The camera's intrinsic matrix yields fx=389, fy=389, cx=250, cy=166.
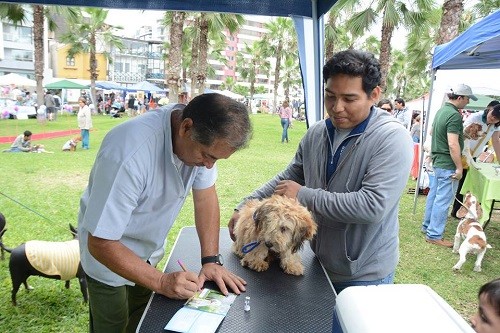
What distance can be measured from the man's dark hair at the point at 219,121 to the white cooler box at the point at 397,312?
27.0 inches

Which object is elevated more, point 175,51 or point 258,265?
point 175,51

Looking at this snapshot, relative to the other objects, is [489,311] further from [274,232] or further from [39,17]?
[39,17]

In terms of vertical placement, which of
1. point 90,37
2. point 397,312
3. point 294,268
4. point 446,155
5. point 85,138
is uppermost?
point 90,37

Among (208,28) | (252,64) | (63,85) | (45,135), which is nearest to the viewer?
(45,135)

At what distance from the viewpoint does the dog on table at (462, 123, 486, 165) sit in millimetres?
5898

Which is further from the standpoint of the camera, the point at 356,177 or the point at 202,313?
the point at 356,177

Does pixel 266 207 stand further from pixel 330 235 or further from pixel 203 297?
pixel 203 297

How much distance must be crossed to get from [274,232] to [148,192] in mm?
573

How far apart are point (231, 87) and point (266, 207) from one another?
69014 millimetres

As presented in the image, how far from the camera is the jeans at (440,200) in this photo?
5379 mm

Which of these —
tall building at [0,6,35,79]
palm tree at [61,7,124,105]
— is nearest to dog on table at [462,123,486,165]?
palm tree at [61,7,124,105]

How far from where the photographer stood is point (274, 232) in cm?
171

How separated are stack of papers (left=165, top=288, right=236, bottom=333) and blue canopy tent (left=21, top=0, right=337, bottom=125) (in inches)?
87.1

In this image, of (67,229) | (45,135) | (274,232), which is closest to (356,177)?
(274,232)
